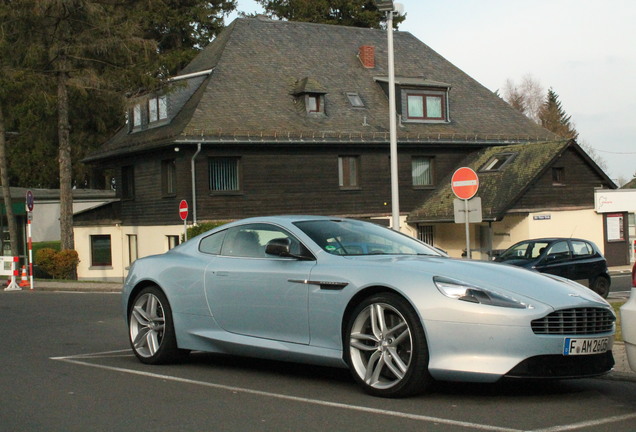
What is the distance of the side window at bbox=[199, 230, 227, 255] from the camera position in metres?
8.79

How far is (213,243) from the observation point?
888 cm

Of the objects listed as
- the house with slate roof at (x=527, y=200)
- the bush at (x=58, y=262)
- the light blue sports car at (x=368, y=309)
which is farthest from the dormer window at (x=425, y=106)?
the light blue sports car at (x=368, y=309)

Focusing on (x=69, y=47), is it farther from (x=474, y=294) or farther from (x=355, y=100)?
(x=474, y=294)

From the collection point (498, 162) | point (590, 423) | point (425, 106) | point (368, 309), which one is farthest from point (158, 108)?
point (590, 423)

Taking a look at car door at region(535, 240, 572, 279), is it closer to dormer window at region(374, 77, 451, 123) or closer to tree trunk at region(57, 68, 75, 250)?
dormer window at region(374, 77, 451, 123)

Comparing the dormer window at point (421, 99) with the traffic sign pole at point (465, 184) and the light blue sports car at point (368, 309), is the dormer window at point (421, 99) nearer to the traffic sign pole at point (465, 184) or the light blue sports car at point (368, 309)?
the traffic sign pole at point (465, 184)

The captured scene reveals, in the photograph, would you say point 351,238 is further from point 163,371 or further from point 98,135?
point 98,135

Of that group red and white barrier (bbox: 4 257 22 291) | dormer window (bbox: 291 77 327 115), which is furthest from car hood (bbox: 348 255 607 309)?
dormer window (bbox: 291 77 327 115)

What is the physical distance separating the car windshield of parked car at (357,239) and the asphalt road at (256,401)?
3.77ft

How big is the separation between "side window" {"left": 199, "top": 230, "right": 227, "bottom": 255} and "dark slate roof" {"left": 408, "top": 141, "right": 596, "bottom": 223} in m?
27.4

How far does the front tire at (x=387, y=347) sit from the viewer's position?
6742 mm

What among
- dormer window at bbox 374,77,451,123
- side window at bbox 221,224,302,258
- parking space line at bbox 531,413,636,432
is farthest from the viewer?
dormer window at bbox 374,77,451,123

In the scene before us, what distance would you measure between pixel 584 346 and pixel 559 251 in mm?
15811

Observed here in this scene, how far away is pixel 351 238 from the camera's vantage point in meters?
8.02
